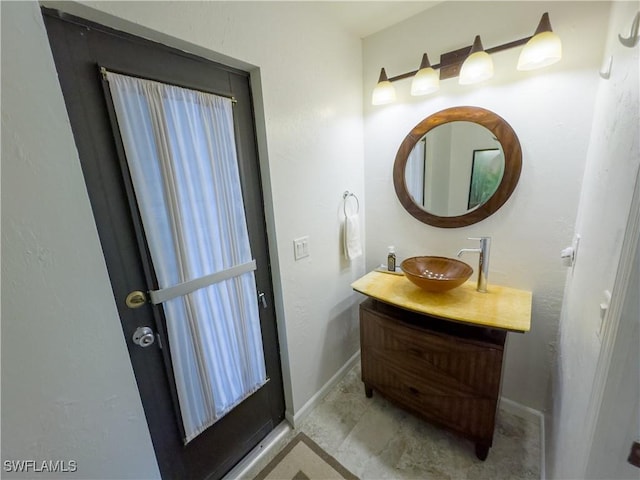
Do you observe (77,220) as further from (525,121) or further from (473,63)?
(525,121)

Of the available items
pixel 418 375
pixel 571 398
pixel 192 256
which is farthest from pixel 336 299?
pixel 571 398

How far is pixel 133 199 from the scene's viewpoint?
0.89 metres

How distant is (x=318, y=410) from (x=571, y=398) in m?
1.36

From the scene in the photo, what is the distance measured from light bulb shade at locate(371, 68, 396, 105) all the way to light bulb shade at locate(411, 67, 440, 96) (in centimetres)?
16

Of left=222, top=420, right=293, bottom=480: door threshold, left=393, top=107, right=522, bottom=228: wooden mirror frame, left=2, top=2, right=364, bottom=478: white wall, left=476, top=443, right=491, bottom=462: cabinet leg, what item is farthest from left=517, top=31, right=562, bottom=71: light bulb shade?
left=222, top=420, right=293, bottom=480: door threshold

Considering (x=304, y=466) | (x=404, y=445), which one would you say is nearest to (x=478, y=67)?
(x=404, y=445)

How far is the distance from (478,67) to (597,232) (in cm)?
95

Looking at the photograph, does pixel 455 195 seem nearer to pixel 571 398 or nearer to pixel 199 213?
pixel 571 398

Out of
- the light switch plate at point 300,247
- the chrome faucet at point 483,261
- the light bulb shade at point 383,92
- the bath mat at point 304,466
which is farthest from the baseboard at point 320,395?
the light bulb shade at point 383,92

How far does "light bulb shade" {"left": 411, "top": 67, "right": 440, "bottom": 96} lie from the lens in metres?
1.43

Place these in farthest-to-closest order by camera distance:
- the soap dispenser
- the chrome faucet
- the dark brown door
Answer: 1. the soap dispenser
2. the chrome faucet
3. the dark brown door

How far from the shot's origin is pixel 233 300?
121 cm

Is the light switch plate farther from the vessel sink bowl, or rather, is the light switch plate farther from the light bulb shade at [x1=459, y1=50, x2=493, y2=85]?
the light bulb shade at [x1=459, y1=50, x2=493, y2=85]

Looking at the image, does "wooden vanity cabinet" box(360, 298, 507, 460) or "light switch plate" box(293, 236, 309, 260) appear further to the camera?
"light switch plate" box(293, 236, 309, 260)
